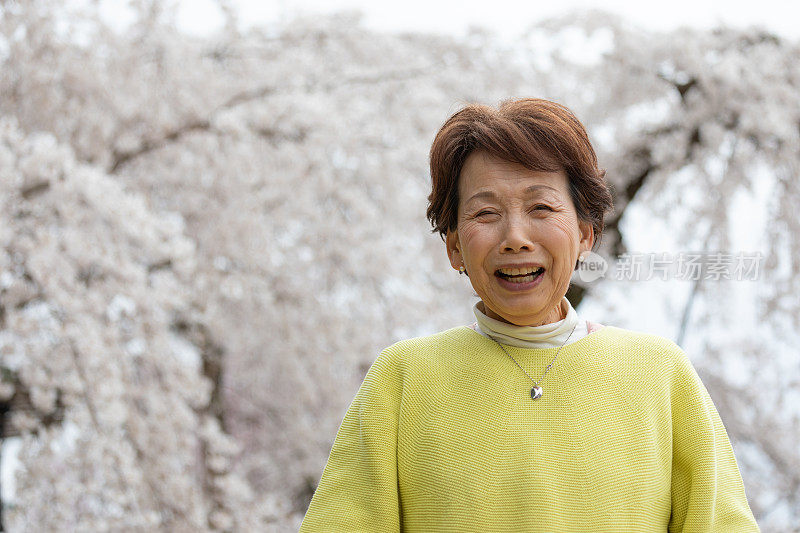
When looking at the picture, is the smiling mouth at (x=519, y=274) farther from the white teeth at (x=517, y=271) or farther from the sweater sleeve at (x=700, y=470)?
the sweater sleeve at (x=700, y=470)

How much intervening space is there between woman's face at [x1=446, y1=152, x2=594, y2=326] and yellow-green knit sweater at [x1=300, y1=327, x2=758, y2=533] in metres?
0.11

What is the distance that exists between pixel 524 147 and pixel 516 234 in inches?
5.2

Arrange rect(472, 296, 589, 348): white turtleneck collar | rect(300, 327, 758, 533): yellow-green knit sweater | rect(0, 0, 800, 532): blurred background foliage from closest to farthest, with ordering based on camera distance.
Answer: rect(300, 327, 758, 533): yellow-green knit sweater → rect(472, 296, 589, 348): white turtleneck collar → rect(0, 0, 800, 532): blurred background foliage

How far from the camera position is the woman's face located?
46.9 inches

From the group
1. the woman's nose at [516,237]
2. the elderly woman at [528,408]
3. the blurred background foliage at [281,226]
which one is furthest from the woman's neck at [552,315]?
the blurred background foliage at [281,226]

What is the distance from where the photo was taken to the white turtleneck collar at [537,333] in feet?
4.08

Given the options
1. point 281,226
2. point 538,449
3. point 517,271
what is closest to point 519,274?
point 517,271

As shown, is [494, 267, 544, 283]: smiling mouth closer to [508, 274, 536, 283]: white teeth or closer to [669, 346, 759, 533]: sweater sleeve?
[508, 274, 536, 283]: white teeth

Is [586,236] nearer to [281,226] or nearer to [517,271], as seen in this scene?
[517,271]

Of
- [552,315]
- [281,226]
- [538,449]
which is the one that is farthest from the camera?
[281,226]

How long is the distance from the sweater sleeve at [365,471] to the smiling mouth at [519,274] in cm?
24

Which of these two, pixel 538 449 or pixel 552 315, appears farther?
pixel 552 315

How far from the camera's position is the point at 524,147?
118 cm

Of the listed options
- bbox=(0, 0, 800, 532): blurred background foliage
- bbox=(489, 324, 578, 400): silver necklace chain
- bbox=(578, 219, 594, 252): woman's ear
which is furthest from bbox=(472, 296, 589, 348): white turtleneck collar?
bbox=(0, 0, 800, 532): blurred background foliage
